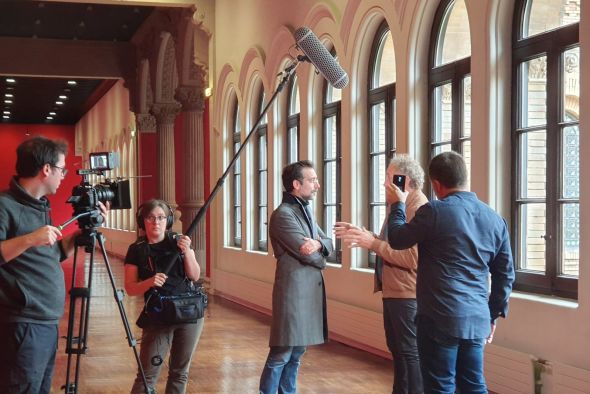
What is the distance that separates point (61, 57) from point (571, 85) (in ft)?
50.7

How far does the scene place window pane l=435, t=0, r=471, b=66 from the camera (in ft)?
25.3

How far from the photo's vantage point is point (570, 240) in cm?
617

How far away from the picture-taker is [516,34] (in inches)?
263

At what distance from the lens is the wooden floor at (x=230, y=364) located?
7117 millimetres

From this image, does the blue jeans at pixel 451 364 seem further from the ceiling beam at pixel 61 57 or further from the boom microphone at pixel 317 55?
the ceiling beam at pixel 61 57

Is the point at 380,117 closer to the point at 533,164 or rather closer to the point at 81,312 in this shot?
the point at 533,164

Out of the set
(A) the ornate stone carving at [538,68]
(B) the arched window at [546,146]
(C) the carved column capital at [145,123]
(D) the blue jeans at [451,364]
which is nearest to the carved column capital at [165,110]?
(C) the carved column capital at [145,123]

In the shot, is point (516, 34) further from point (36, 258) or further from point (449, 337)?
point (36, 258)

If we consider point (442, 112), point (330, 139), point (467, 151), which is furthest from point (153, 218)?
point (330, 139)

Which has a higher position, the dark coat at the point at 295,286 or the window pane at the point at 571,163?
the window pane at the point at 571,163

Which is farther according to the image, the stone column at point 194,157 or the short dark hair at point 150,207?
the stone column at point 194,157

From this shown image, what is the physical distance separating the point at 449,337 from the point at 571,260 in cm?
233

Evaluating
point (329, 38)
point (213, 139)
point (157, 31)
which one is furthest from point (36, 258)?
point (157, 31)

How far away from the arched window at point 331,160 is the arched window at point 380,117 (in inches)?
35.3
